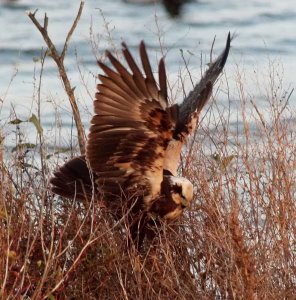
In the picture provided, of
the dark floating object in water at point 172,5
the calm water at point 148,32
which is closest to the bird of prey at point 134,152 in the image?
the calm water at point 148,32

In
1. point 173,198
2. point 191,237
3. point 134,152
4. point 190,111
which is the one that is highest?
point 190,111

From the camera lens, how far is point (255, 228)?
6195 millimetres

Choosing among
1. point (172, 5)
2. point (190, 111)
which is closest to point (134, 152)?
point (190, 111)

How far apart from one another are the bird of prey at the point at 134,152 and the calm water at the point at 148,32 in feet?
9.37

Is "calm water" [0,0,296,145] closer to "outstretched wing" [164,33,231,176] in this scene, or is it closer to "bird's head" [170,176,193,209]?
"outstretched wing" [164,33,231,176]

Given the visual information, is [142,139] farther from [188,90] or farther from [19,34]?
[19,34]

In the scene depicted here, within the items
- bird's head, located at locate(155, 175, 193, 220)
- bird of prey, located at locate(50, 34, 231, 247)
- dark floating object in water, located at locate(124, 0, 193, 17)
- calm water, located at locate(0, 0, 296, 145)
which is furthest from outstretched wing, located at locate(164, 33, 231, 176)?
dark floating object in water, located at locate(124, 0, 193, 17)

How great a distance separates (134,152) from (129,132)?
11 centimetres

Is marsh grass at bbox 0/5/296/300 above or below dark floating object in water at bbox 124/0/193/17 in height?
below

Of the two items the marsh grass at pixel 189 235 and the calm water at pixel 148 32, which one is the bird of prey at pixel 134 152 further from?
the calm water at pixel 148 32

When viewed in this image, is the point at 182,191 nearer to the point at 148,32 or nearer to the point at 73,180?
the point at 73,180

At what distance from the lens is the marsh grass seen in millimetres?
5660

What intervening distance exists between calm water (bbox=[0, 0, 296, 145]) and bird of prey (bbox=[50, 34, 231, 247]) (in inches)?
112

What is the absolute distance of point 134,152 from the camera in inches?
248
